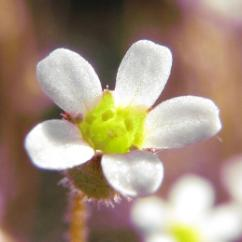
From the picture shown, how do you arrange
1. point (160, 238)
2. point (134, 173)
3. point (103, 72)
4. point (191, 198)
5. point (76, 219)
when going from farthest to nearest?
point (103, 72) → point (191, 198) → point (160, 238) → point (76, 219) → point (134, 173)

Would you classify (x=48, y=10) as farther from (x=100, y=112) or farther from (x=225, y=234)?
(x=100, y=112)

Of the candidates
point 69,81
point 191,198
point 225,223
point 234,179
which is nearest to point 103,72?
point 234,179

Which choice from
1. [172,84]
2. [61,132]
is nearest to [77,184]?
[61,132]

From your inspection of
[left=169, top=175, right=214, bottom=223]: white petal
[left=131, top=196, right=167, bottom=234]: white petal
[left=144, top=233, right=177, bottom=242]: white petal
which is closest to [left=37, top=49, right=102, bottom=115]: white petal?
[left=144, top=233, right=177, bottom=242]: white petal

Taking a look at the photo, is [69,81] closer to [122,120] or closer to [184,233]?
[122,120]

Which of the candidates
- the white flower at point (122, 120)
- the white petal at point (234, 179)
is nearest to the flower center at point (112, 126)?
the white flower at point (122, 120)

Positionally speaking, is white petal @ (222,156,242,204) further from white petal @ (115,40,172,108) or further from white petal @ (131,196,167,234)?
white petal @ (115,40,172,108)
